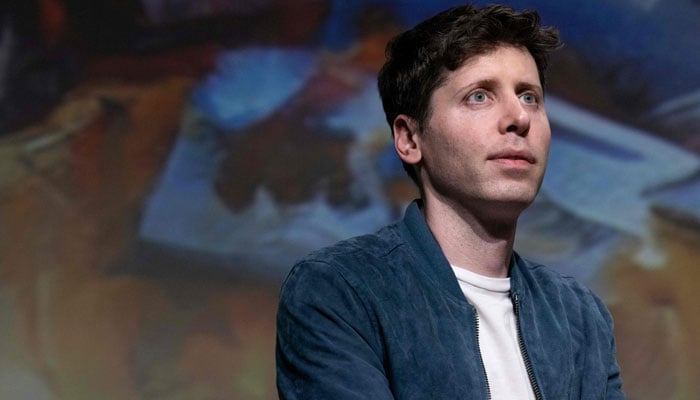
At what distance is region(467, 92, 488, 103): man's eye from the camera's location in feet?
5.54

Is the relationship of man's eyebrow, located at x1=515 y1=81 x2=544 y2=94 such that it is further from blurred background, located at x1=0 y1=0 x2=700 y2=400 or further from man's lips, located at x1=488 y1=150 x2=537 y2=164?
blurred background, located at x1=0 y1=0 x2=700 y2=400

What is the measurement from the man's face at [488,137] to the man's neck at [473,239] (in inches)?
0.8

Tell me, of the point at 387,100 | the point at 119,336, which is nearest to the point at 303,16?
the point at 119,336

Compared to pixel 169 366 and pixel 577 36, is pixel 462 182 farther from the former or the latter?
pixel 577 36

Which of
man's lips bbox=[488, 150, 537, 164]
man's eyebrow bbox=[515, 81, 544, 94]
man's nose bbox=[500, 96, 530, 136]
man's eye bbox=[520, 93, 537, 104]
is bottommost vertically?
man's lips bbox=[488, 150, 537, 164]

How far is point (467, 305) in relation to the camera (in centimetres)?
162

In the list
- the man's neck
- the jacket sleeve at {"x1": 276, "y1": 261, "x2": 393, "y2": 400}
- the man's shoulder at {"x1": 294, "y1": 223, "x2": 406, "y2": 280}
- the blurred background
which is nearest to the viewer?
the jacket sleeve at {"x1": 276, "y1": 261, "x2": 393, "y2": 400}

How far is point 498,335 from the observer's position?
64.7 inches

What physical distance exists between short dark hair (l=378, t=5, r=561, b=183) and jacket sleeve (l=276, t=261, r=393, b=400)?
0.34 m

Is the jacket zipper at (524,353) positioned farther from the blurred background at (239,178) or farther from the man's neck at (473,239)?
the blurred background at (239,178)

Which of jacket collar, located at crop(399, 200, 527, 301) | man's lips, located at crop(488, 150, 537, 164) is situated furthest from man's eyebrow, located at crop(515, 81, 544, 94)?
jacket collar, located at crop(399, 200, 527, 301)

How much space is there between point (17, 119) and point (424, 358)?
2354 mm

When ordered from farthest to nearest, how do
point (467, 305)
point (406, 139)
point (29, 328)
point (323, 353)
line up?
point (29, 328)
point (406, 139)
point (467, 305)
point (323, 353)

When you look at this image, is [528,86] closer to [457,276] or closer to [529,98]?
[529,98]
